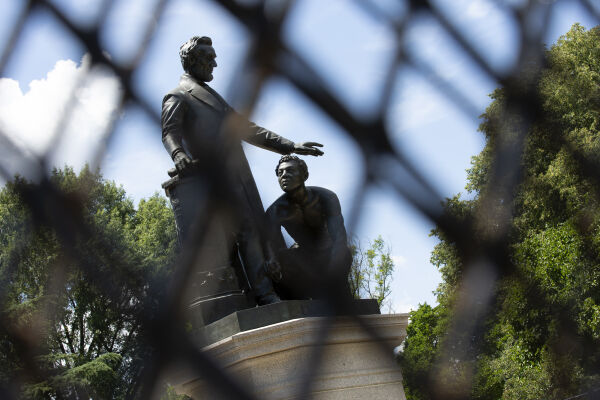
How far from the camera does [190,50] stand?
2576mm

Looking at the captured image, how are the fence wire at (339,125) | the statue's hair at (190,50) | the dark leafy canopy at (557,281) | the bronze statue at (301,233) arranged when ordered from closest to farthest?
the fence wire at (339,125), the bronze statue at (301,233), the statue's hair at (190,50), the dark leafy canopy at (557,281)

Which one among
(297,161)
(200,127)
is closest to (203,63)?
(200,127)

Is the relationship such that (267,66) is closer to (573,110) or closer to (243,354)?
(243,354)

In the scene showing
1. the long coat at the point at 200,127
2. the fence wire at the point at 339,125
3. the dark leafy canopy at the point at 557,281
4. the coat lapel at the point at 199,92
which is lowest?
the fence wire at the point at 339,125

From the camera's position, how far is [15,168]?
0.63 m

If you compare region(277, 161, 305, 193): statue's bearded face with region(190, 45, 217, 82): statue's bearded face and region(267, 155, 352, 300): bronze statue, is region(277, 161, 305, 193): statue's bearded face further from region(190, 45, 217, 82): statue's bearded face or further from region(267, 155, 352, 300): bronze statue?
region(190, 45, 217, 82): statue's bearded face

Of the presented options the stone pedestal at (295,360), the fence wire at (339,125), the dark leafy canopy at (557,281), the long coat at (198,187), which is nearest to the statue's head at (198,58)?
the long coat at (198,187)

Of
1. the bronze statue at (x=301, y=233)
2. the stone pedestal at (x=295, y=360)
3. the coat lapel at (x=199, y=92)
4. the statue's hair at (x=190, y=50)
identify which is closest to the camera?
the stone pedestal at (x=295, y=360)

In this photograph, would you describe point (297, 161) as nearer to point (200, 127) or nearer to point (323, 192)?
point (323, 192)

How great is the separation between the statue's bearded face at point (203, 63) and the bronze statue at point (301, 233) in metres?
0.58

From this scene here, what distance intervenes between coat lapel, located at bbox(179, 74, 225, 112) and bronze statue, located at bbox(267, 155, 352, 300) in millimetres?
372

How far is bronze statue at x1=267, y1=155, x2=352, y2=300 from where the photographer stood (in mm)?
2141

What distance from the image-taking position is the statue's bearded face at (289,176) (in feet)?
7.31

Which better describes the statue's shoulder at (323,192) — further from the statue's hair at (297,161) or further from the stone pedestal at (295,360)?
the stone pedestal at (295,360)
